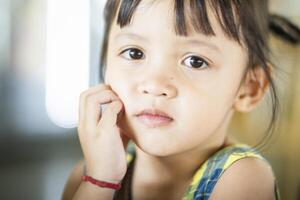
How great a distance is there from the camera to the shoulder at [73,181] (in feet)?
1.97

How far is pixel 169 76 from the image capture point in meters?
0.48

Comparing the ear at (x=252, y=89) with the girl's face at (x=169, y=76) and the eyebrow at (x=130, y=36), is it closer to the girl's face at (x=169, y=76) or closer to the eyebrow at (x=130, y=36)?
the girl's face at (x=169, y=76)

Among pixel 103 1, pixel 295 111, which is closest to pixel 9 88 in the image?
pixel 103 1

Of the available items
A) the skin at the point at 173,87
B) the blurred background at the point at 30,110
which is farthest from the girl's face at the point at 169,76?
the blurred background at the point at 30,110

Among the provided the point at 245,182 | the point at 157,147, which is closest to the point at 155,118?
the point at 157,147

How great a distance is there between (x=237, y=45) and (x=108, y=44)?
17 centimetres

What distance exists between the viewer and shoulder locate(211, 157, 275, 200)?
0.52m

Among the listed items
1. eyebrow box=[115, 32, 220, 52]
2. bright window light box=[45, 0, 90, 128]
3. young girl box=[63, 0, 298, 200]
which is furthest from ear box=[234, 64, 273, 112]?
bright window light box=[45, 0, 90, 128]

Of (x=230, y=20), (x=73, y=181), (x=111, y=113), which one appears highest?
(x=230, y=20)

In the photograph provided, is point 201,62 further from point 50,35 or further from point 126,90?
point 50,35

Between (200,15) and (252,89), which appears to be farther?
(252,89)

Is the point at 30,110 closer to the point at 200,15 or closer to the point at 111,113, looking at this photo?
the point at 111,113

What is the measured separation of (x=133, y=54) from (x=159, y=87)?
0.07 metres

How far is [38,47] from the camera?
60 centimetres
